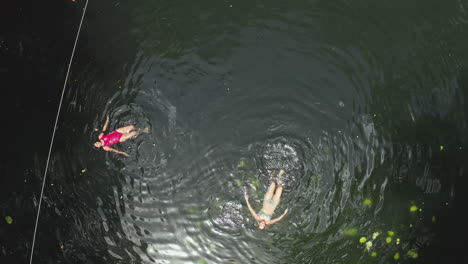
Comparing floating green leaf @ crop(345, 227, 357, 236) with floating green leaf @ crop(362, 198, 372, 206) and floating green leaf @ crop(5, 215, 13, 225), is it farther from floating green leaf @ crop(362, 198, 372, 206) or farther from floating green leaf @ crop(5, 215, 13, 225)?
floating green leaf @ crop(5, 215, 13, 225)

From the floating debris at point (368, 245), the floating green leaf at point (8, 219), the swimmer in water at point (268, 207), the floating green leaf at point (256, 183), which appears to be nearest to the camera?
the floating green leaf at point (8, 219)

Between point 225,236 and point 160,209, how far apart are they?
5.34 feet

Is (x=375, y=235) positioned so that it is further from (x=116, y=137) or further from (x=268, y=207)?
(x=116, y=137)

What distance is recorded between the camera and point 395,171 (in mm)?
8359

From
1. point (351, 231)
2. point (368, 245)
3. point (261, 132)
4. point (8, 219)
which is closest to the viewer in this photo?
point (8, 219)

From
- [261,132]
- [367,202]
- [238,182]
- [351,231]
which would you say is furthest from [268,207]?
[367,202]

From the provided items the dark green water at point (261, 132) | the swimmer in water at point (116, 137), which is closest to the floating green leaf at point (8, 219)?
the dark green water at point (261, 132)

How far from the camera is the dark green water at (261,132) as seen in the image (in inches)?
326

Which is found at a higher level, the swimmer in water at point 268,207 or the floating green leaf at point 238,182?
the floating green leaf at point 238,182

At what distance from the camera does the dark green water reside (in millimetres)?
8289

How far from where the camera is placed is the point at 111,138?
8.32m

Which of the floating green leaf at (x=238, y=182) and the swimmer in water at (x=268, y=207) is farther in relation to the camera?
→ the floating green leaf at (x=238, y=182)

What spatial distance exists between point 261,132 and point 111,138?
3.41 meters

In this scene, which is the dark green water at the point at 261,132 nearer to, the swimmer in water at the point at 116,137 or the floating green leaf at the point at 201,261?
the floating green leaf at the point at 201,261
